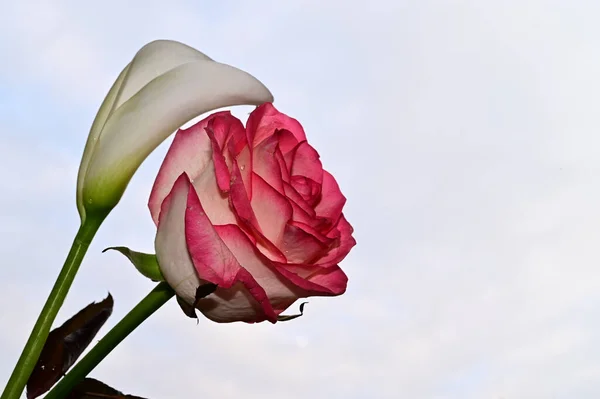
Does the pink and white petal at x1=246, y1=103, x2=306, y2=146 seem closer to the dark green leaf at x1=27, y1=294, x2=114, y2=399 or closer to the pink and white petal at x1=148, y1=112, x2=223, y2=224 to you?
the pink and white petal at x1=148, y1=112, x2=223, y2=224

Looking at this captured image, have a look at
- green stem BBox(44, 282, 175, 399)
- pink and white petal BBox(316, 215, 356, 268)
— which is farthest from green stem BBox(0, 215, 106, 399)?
pink and white petal BBox(316, 215, 356, 268)

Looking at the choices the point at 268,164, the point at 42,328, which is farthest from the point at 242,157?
the point at 42,328

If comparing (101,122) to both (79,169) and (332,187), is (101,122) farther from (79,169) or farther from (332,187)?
(332,187)

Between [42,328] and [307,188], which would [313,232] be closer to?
[307,188]

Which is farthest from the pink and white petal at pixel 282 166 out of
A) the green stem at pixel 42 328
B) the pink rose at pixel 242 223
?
the green stem at pixel 42 328

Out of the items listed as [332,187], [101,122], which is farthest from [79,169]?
[332,187]

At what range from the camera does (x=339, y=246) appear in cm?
36

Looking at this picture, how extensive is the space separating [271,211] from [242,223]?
17mm

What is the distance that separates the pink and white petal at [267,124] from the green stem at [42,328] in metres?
0.10

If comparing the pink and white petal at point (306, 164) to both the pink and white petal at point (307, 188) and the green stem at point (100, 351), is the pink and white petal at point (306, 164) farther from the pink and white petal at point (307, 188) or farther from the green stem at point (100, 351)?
the green stem at point (100, 351)

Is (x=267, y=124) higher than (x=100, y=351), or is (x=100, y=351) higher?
(x=267, y=124)

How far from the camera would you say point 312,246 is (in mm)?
329

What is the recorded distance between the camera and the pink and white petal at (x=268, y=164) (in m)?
0.33

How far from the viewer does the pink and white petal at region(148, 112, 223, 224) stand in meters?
0.33
